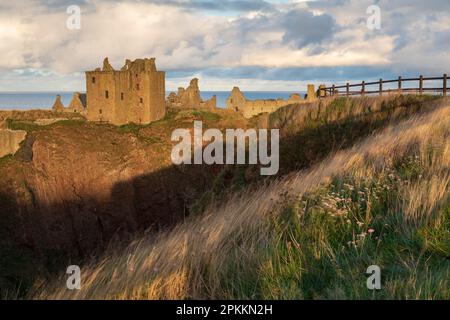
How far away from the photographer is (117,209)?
44.3 meters

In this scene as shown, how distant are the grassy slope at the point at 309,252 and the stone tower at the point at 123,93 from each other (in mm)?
56901

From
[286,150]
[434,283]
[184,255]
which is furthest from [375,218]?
[286,150]

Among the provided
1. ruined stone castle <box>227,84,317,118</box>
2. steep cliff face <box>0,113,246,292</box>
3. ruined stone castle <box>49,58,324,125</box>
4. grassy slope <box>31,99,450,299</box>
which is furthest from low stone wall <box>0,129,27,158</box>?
grassy slope <box>31,99,450,299</box>

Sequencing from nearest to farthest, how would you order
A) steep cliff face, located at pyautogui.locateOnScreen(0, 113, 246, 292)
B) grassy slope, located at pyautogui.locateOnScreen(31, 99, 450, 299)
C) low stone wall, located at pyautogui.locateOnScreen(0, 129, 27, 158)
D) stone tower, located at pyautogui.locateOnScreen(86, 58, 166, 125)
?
grassy slope, located at pyautogui.locateOnScreen(31, 99, 450, 299)
steep cliff face, located at pyautogui.locateOnScreen(0, 113, 246, 292)
low stone wall, located at pyautogui.locateOnScreen(0, 129, 27, 158)
stone tower, located at pyautogui.locateOnScreen(86, 58, 166, 125)

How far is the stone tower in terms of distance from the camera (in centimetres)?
6312

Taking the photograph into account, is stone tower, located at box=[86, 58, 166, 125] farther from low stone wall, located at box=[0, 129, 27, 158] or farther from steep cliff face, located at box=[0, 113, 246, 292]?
low stone wall, located at box=[0, 129, 27, 158]

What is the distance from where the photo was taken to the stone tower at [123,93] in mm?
63125

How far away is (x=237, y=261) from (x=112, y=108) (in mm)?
59474

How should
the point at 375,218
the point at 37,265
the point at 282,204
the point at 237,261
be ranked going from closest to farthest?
the point at 237,261
the point at 375,218
the point at 282,204
the point at 37,265

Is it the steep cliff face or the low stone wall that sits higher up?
the low stone wall

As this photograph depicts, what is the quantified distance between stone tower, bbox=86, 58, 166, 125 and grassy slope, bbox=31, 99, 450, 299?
56.9 m

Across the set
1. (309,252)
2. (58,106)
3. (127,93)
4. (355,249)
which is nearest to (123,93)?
(127,93)

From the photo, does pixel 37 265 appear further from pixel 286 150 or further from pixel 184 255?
pixel 184 255

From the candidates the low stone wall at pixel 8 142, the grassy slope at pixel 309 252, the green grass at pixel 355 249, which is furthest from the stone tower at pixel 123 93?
the green grass at pixel 355 249
